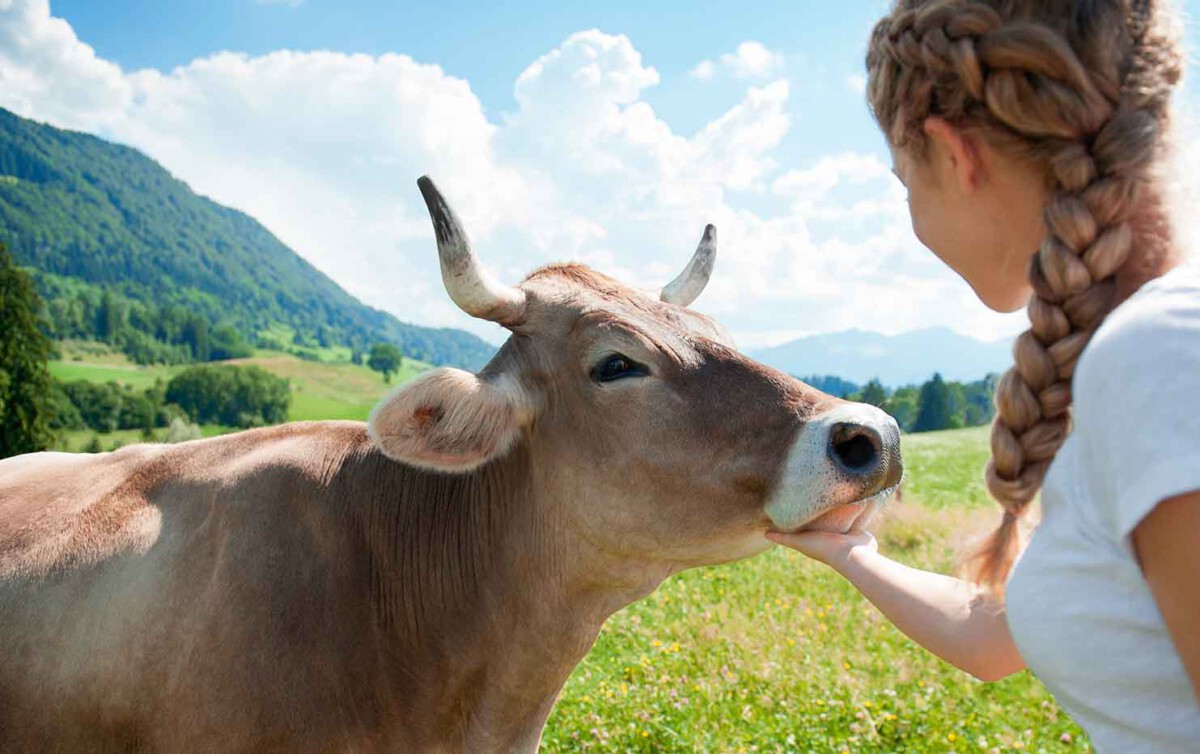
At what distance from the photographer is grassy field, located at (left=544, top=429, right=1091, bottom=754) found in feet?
20.6

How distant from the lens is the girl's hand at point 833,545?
293 centimetres

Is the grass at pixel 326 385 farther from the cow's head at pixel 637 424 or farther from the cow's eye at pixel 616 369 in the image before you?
the cow's eye at pixel 616 369

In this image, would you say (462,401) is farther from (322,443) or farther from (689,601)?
(689,601)

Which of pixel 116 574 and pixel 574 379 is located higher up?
pixel 574 379

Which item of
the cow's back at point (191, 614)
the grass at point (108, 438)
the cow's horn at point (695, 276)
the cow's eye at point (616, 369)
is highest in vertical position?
the cow's horn at point (695, 276)

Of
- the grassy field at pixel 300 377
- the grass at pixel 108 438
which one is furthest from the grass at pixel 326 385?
the grass at pixel 108 438

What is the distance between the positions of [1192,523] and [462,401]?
116 inches

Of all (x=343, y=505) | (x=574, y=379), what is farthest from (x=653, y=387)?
(x=343, y=505)

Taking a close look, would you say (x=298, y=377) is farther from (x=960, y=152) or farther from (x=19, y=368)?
(x=960, y=152)

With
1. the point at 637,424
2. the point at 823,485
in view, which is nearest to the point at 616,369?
the point at 637,424

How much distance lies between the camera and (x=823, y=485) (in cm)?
320

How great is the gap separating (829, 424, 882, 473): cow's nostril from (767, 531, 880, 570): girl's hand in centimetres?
26

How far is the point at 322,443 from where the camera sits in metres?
4.41

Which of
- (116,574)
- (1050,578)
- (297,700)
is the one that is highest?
(1050,578)
